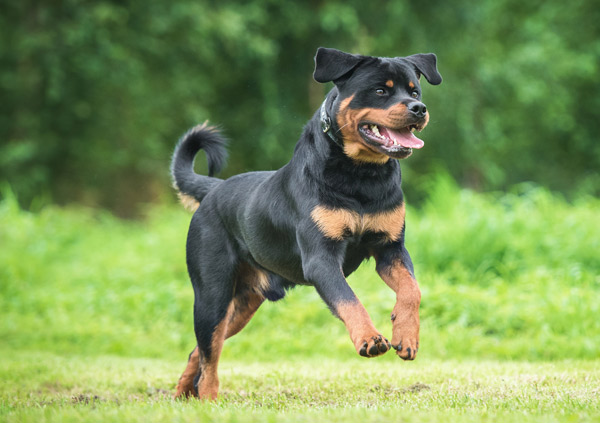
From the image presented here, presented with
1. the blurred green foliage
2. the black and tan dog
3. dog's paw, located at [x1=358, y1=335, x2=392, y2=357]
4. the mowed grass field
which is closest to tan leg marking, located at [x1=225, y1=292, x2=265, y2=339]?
the black and tan dog

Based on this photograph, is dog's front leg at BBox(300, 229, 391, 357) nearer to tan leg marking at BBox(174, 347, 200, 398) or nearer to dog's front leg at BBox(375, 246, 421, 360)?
dog's front leg at BBox(375, 246, 421, 360)

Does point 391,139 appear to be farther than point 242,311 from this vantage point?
No

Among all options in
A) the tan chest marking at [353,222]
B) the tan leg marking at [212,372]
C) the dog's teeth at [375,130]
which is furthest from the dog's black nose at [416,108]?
the tan leg marking at [212,372]

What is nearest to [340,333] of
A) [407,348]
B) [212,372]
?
[212,372]

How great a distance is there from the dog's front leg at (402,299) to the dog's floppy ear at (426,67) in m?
1.15

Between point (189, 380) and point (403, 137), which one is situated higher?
point (403, 137)

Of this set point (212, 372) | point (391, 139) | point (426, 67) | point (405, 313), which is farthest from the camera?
point (212, 372)

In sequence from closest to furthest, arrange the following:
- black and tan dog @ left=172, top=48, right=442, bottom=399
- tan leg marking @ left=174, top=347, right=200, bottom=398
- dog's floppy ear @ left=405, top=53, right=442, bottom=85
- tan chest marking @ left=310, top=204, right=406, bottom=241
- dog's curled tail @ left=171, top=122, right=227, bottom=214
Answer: black and tan dog @ left=172, top=48, right=442, bottom=399
tan chest marking @ left=310, top=204, right=406, bottom=241
dog's floppy ear @ left=405, top=53, right=442, bottom=85
tan leg marking @ left=174, top=347, right=200, bottom=398
dog's curled tail @ left=171, top=122, right=227, bottom=214

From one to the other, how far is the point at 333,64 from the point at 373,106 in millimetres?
392

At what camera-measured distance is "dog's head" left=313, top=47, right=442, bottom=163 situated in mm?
4410

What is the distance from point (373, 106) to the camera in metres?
4.52

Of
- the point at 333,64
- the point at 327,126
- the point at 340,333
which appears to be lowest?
the point at 340,333

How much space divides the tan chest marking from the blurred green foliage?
1483 cm

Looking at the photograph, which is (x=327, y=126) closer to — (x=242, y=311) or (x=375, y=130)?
(x=375, y=130)
